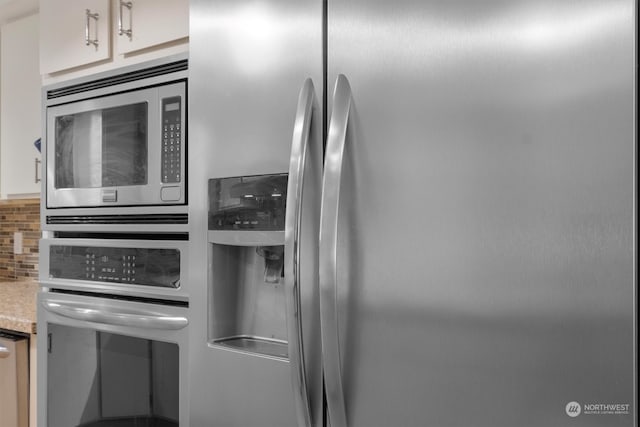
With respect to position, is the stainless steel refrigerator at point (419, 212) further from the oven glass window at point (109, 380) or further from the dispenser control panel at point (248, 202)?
the oven glass window at point (109, 380)

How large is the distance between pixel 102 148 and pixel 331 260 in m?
0.87

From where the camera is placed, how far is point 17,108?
2.52 meters

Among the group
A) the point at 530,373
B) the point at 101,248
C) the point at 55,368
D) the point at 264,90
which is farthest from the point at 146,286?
the point at 530,373

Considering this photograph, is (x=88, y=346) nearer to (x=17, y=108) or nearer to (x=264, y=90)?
(x=264, y=90)

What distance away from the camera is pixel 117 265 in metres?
1.41

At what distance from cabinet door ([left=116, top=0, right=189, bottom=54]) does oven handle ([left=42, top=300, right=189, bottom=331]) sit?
72 cm

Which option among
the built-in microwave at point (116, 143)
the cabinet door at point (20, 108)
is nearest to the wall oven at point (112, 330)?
the built-in microwave at point (116, 143)

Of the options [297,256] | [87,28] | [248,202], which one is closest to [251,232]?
[248,202]

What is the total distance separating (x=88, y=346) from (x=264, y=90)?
913mm

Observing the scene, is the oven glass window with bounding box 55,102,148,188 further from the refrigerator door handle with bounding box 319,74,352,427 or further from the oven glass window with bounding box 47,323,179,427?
the refrigerator door handle with bounding box 319,74,352,427

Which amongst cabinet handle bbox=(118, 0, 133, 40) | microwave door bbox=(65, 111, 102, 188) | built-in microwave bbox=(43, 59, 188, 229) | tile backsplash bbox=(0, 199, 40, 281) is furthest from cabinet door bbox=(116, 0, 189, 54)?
tile backsplash bbox=(0, 199, 40, 281)

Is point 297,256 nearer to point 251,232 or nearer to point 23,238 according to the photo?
point 251,232

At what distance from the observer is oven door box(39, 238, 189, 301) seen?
126 cm

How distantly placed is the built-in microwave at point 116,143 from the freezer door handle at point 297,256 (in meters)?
0.41
